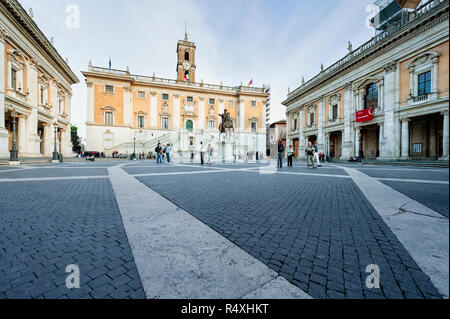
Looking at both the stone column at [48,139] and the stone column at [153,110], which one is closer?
the stone column at [48,139]

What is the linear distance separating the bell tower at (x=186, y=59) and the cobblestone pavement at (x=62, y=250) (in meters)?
48.8

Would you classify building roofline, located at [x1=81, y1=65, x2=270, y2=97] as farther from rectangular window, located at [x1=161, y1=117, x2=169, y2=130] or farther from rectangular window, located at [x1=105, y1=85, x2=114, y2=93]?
rectangular window, located at [x1=161, y1=117, x2=169, y2=130]

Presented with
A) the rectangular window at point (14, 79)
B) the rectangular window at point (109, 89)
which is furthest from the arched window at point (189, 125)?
the rectangular window at point (14, 79)

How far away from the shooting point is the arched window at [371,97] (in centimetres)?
2133

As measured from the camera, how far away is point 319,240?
222cm

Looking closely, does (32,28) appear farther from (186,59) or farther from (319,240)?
(186,59)

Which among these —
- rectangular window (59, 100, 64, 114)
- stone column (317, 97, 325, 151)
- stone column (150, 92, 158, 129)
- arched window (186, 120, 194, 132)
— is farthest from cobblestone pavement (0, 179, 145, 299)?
arched window (186, 120, 194, 132)

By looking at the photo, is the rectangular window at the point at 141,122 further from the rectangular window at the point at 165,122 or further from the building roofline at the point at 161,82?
the building roofline at the point at 161,82

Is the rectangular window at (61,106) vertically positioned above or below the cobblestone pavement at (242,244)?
above

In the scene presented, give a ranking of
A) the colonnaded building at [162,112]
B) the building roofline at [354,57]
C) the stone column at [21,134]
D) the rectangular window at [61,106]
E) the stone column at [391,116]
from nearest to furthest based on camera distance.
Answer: the building roofline at [354,57] < the stone column at [391,116] < the stone column at [21,134] < the rectangular window at [61,106] < the colonnaded building at [162,112]

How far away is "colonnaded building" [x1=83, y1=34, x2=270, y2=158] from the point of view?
33406mm

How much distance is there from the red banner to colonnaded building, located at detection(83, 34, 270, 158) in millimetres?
15756

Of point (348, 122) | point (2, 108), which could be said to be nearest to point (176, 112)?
point (2, 108)
